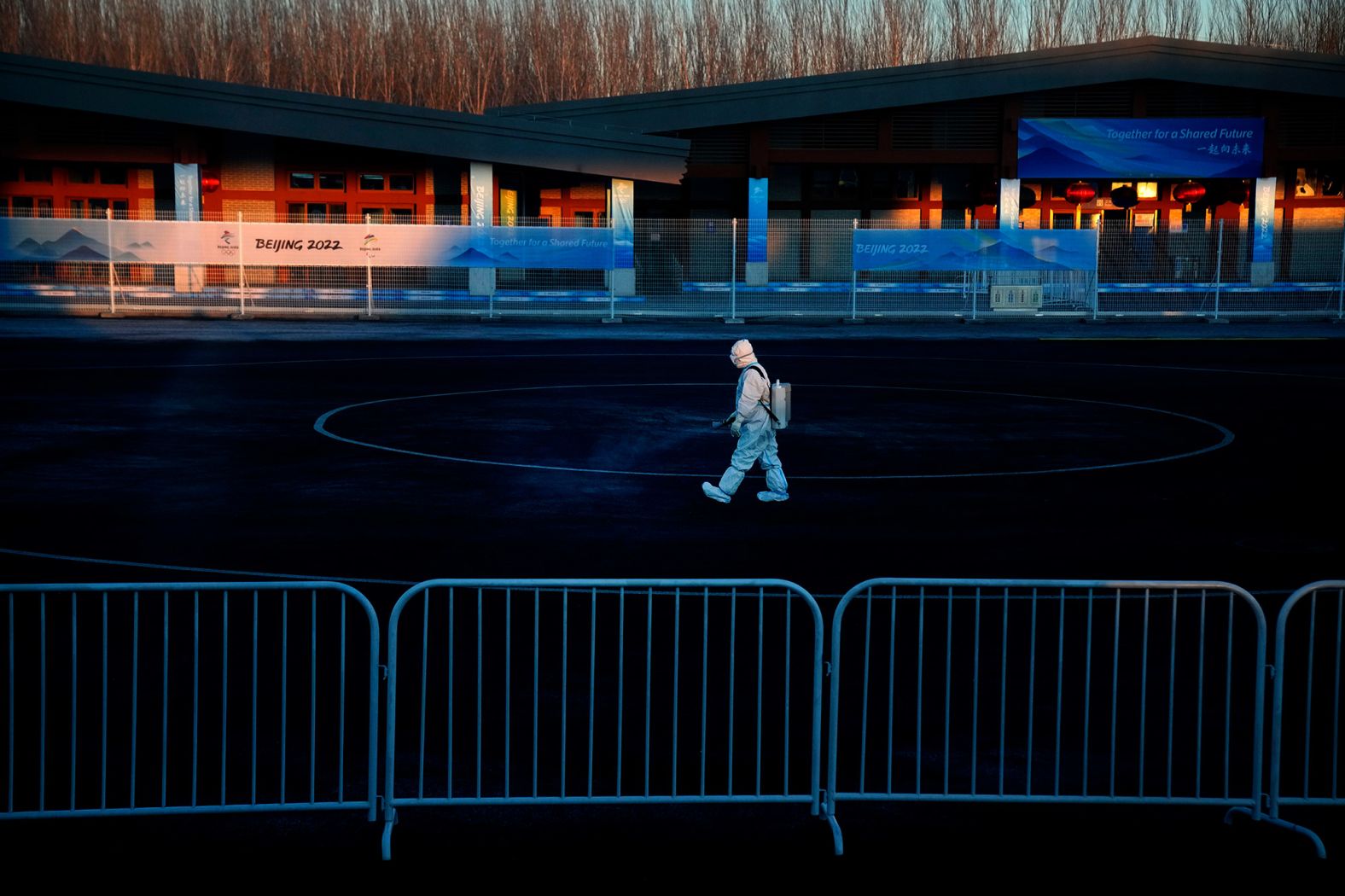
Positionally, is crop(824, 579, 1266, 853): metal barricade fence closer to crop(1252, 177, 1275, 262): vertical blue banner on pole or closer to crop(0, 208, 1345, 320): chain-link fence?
crop(0, 208, 1345, 320): chain-link fence

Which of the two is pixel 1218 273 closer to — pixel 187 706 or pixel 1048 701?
pixel 1048 701

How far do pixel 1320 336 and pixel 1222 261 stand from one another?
1249cm

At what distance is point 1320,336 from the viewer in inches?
1313

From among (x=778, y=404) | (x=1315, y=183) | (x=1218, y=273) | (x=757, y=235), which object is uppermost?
(x=1315, y=183)

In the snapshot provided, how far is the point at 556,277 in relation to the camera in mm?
38094

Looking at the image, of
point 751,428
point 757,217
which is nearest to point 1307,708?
point 751,428

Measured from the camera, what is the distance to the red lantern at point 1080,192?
46344mm

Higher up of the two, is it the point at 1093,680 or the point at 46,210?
the point at 46,210

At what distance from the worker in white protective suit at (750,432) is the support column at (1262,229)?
34816mm

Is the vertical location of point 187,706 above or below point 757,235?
below

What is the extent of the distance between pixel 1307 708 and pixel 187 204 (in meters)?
36.8

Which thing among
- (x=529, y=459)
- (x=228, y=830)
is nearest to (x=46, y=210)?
(x=529, y=459)

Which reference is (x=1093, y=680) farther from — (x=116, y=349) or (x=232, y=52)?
(x=232, y=52)

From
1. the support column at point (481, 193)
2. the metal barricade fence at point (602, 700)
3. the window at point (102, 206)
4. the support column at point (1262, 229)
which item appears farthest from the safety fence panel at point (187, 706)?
the support column at point (1262, 229)
